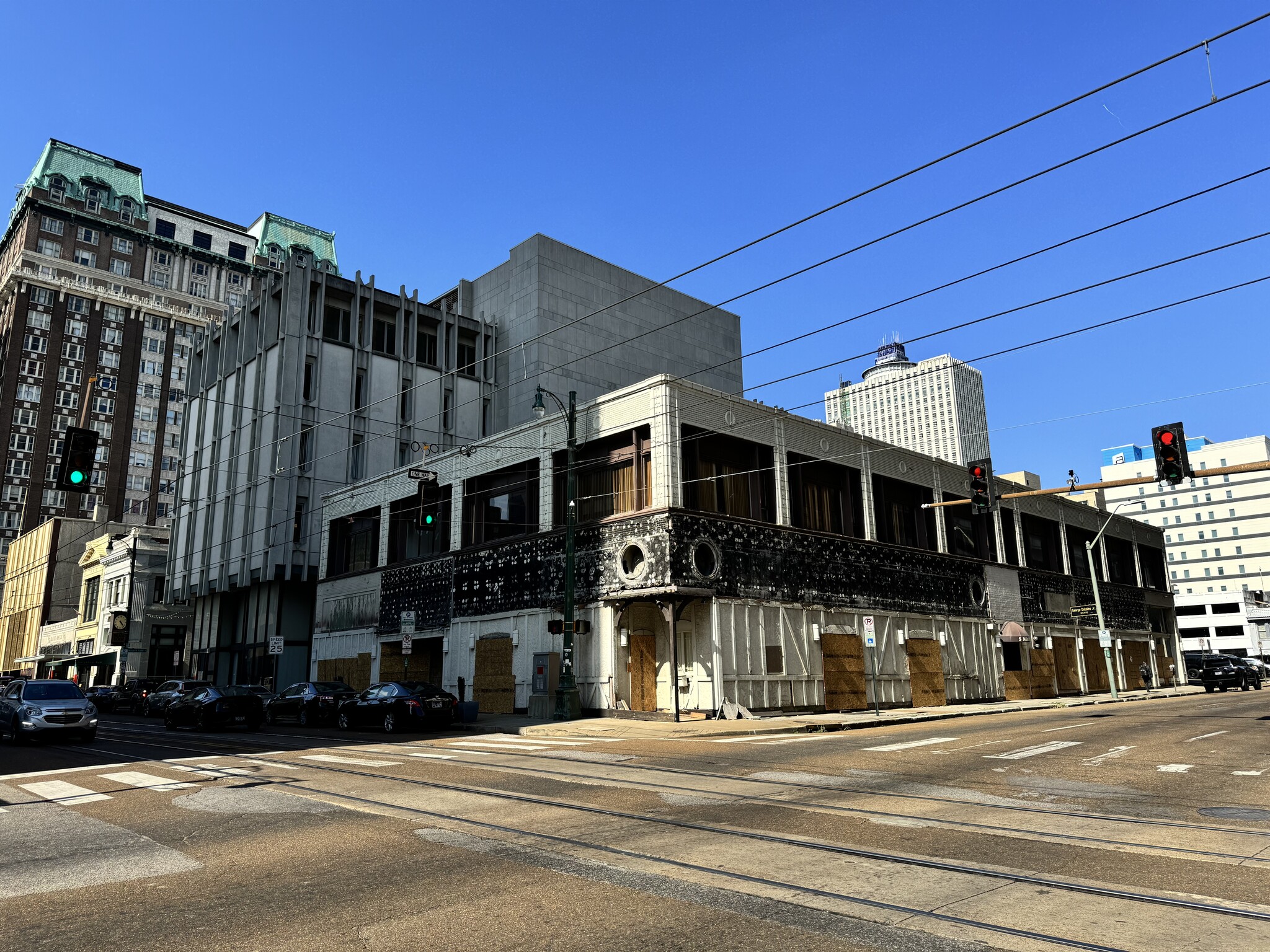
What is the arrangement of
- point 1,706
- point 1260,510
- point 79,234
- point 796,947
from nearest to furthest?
point 796,947
point 1,706
point 79,234
point 1260,510

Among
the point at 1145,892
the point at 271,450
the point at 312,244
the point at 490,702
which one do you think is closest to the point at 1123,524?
the point at 490,702

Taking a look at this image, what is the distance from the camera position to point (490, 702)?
31.7 metres

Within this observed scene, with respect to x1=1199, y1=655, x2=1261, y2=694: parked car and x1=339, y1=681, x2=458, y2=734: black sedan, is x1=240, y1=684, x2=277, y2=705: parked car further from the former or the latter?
x1=1199, y1=655, x2=1261, y2=694: parked car

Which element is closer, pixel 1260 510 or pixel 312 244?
pixel 312 244

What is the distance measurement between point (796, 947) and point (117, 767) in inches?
564

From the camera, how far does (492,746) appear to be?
1908 cm

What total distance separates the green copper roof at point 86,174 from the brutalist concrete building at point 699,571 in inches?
3213

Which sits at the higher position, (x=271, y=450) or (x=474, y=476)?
(x=271, y=450)

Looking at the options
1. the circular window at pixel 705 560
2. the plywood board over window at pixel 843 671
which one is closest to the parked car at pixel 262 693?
the circular window at pixel 705 560

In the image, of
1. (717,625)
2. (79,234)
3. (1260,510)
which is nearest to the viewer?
(717,625)

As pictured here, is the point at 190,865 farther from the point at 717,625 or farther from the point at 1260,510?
the point at 1260,510

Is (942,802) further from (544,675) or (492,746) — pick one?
(544,675)

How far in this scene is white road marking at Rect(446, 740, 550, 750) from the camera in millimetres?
18312

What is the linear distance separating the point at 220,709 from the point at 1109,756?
78.9 ft
